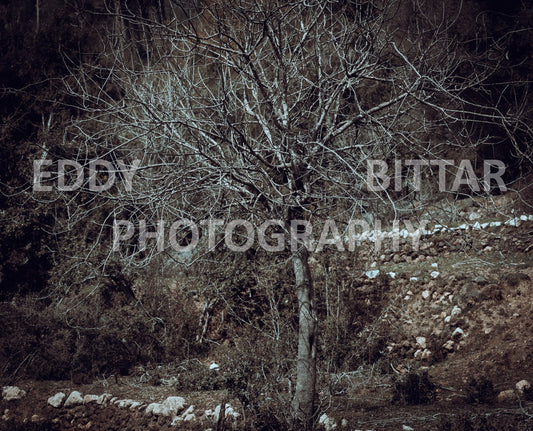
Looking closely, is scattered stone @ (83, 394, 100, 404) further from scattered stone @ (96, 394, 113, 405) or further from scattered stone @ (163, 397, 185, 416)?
scattered stone @ (163, 397, 185, 416)

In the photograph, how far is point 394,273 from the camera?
7.40 meters

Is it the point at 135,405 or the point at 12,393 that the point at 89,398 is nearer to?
the point at 135,405

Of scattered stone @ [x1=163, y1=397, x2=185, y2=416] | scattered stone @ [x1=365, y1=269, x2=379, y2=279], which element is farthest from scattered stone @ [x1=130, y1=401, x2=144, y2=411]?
scattered stone @ [x1=365, y1=269, x2=379, y2=279]

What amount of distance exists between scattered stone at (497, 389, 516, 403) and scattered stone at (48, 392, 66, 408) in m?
5.12

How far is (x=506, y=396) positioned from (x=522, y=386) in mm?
215

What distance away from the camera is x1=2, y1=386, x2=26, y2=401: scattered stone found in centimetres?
530

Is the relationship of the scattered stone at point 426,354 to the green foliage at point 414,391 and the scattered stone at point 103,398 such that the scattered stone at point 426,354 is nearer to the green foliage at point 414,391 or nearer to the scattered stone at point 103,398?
the green foliage at point 414,391

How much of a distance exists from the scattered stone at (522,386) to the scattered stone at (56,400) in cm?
533

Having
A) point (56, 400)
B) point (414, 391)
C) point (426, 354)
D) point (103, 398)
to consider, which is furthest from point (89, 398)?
point (426, 354)

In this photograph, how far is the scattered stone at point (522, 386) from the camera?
389 centimetres

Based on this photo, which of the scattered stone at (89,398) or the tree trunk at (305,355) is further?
the scattered stone at (89,398)

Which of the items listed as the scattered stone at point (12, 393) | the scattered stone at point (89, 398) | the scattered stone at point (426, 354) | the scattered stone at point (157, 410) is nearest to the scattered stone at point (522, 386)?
the scattered stone at point (426, 354)

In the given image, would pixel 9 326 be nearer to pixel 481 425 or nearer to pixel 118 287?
pixel 118 287

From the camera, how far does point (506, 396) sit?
388 centimetres
